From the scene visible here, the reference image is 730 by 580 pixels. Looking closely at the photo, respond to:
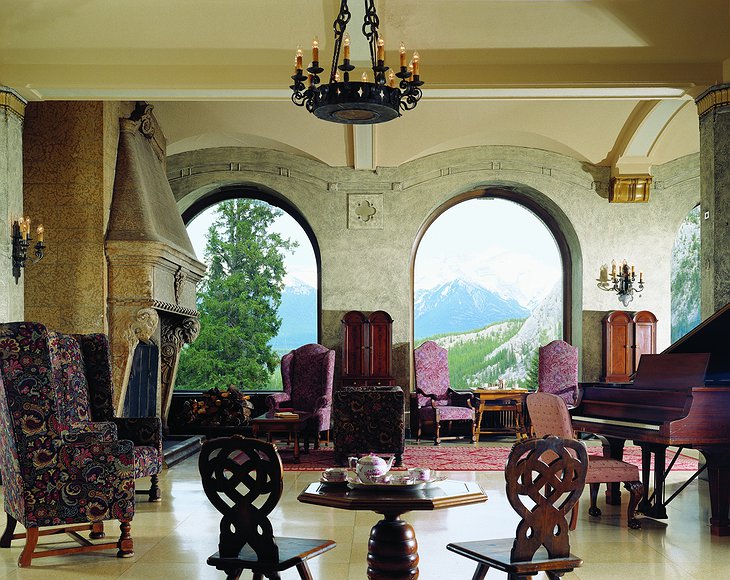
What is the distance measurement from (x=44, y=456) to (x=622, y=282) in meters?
8.57

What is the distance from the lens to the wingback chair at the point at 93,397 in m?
5.73

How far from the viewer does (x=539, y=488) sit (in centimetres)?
322

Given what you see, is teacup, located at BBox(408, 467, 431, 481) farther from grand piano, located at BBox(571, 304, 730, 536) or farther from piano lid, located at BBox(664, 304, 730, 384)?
piano lid, located at BBox(664, 304, 730, 384)

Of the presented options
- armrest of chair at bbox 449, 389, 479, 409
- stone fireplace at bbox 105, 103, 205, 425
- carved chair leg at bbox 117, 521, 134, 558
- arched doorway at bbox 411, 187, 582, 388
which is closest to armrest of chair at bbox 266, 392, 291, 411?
stone fireplace at bbox 105, 103, 205, 425

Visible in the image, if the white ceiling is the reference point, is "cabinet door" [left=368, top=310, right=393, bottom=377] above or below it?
below

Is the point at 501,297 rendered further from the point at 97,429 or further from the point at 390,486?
the point at 390,486

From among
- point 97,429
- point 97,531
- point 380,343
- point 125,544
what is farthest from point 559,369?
point 125,544

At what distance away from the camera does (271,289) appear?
1203 centimetres

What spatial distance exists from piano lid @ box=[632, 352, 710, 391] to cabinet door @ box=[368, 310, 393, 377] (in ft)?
17.7

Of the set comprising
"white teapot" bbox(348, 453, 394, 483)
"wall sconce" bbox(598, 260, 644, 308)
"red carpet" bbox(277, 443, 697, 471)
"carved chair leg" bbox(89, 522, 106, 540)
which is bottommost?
"red carpet" bbox(277, 443, 697, 471)

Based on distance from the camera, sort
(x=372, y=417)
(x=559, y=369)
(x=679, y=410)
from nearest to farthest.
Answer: (x=679, y=410) → (x=372, y=417) → (x=559, y=369)

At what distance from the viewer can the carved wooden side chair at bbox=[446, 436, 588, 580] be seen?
10.6ft

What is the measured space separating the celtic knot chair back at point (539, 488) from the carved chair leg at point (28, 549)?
8.99 feet

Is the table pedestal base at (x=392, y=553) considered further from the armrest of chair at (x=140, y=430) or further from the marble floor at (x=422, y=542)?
the armrest of chair at (x=140, y=430)
